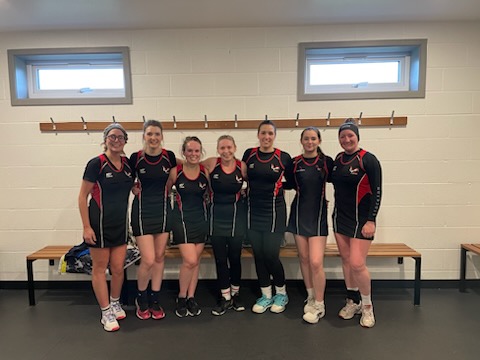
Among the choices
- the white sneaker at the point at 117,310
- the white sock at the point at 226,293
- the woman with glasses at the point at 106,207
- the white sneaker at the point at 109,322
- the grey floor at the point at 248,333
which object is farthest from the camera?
the white sock at the point at 226,293

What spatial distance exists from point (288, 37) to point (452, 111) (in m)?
1.55

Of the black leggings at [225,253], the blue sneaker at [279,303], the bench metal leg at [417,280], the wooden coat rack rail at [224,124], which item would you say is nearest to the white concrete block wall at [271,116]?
the wooden coat rack rail at [224,124]

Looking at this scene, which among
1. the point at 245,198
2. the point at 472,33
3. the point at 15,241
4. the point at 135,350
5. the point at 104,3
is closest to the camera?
the point at 135,350

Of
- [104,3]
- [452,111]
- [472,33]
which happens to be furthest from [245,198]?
[472,33]

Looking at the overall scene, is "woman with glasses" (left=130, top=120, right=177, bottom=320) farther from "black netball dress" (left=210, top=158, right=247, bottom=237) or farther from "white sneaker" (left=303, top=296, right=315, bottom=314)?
"white sneaker" (left=303, top=296, right=315, bottom=314)

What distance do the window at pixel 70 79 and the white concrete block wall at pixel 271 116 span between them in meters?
0.08

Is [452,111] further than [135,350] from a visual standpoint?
Yes

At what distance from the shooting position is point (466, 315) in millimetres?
2572

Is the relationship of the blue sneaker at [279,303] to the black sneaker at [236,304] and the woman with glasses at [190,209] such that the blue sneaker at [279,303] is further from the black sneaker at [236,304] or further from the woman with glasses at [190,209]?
the woman with glasses at [190,209]

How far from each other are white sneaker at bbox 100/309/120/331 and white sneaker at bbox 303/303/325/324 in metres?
1.34

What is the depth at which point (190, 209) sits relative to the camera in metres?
2.48

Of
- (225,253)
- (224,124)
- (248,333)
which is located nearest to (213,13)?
(224,124)

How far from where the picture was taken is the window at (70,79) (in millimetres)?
2977

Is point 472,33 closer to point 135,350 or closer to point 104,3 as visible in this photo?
point 104,3
